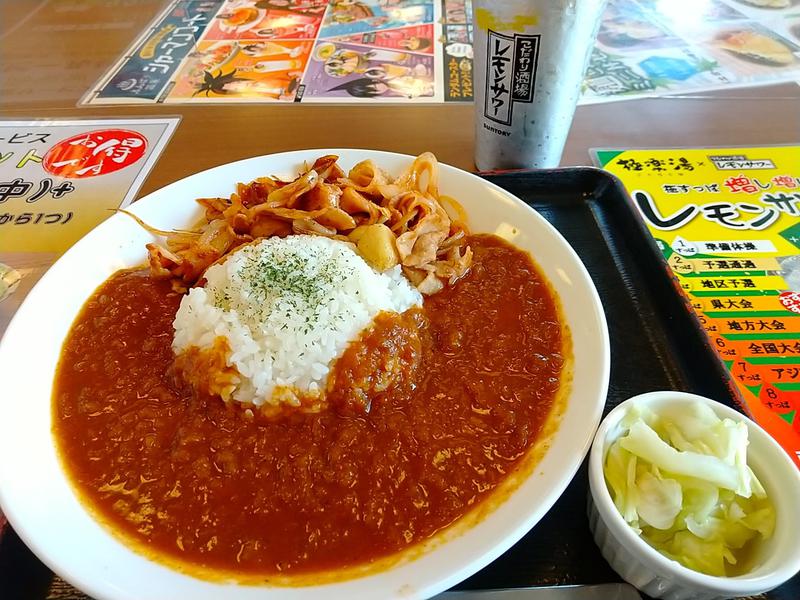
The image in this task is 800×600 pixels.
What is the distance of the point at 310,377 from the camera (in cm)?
175

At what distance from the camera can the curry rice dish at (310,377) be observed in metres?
1.37

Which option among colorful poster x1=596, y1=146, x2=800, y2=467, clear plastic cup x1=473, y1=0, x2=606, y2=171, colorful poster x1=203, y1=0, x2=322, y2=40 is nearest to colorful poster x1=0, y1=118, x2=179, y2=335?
colorful poster x1=203, y1=0, x2=322, y2=40

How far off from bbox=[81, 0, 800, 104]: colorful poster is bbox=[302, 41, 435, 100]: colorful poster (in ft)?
0.04

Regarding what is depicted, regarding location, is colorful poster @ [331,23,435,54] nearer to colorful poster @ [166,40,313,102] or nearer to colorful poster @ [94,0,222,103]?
colorful poster @ [166,40,313,102]

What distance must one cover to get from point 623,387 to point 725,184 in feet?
4.78

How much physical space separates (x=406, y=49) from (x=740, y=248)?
8.45 ft

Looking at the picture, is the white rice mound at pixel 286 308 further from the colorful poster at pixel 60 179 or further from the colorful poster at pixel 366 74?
the colorful poster at pixel 366 74

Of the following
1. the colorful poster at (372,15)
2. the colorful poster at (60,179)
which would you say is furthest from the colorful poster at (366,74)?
the colorful poster at (60,179)

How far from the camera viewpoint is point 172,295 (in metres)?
2.03

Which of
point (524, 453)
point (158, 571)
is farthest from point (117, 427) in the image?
point (524, 453)

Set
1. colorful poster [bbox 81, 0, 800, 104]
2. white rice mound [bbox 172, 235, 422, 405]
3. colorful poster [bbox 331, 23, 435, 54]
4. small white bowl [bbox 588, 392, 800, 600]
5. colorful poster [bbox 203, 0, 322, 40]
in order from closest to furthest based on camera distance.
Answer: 1. small white bowl [bbox 588, 392, 800, 600]
2. white rice mound [bbox 172, 235, 422, 405]
3. colorful poster [bbox 81, 0, 800, 104]
4. colorful poster [bbox 331, 23, 435, 54]
5. colorful poster [bbox 203, 0, 322, 40]

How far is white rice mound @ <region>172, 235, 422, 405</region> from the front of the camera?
175cm

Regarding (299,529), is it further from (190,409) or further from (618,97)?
(618,97)

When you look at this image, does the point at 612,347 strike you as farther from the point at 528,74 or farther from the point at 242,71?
the point at 242,71
